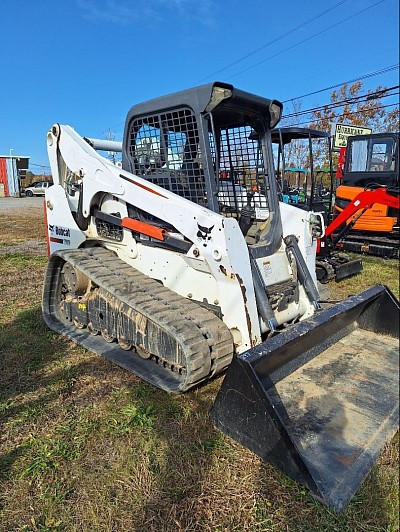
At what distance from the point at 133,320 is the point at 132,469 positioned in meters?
1.20

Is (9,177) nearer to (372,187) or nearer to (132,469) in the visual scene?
(372,187)

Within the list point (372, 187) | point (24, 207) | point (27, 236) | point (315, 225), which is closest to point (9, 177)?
point (24, 207)

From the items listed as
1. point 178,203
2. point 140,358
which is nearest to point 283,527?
point 140,358

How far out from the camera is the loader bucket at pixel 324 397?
88.5 inches

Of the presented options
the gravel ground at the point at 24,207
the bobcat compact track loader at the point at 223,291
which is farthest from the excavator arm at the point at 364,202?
the gravel ground at the point at 24,207

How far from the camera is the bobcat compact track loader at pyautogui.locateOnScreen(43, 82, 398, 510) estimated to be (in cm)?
247

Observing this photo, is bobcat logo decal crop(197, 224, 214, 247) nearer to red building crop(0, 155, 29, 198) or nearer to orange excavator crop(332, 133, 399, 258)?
orange excavator crop(332, 133, 399, 258)

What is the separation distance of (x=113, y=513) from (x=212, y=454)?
0.69 meters

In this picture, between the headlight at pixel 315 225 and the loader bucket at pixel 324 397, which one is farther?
the headlight at pixel 315 225

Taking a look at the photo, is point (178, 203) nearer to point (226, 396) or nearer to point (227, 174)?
point (227, 174)

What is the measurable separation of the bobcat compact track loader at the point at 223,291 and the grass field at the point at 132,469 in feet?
0.49

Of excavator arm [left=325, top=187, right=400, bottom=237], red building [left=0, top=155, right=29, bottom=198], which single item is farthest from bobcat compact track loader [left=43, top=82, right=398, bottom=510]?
red building [left=0, top=155, right=29, bottom=198]

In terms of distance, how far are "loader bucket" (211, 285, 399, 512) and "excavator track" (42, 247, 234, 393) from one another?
430mm

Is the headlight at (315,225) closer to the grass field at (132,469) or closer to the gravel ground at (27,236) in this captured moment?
the grass field at (132,469)
